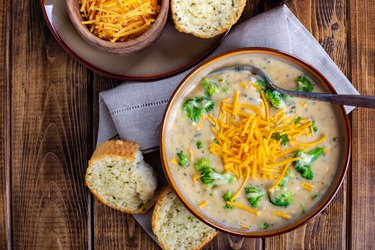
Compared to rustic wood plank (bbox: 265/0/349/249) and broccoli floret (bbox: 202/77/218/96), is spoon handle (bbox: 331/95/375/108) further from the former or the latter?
rustic wood plank (bbox: 265/0/349/249)

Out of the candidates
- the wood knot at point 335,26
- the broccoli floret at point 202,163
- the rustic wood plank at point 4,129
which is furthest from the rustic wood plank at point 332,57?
the rustic wood plank at point 4,129

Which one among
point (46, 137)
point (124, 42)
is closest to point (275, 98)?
point (124, 42)

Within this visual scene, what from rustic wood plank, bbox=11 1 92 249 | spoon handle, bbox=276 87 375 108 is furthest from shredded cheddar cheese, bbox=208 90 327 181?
rustic wood plank, bbox=11 1 92 249

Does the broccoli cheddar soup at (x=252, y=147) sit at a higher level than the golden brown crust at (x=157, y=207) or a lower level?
higher

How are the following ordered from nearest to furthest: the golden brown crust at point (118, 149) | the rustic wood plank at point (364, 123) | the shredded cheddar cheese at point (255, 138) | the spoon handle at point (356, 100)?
1. the spoon handle at point (356, 100)
2. the shredded cheddar cheese at point (255, 138)
3. the golden brown crust at point (118, 149)
4. the rustic wood plank at point (364, 123)

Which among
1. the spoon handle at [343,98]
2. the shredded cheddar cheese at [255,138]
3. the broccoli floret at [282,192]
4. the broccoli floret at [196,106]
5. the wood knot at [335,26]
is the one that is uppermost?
the wood knot at [335,26]

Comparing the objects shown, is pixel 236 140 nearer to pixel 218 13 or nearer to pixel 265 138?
pixel 265 138

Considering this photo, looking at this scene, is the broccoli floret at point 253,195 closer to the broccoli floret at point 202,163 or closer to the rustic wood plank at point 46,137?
the broccoli floret at point 202,163
